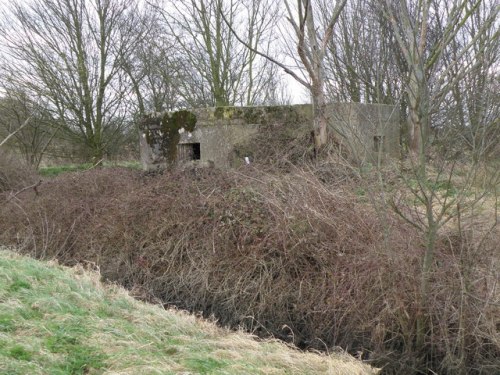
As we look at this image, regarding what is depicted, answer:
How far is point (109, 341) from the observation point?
359cm

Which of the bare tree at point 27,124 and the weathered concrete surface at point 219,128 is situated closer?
the weathered concrete surface at point 219,128

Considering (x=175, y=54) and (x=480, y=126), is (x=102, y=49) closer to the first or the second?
(x=175, y=54)

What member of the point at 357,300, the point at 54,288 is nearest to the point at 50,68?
the point at 54,288

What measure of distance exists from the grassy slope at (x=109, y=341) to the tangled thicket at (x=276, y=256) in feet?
2.85

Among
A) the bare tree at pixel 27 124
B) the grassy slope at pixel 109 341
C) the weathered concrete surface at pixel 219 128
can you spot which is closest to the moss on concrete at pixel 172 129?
the weathered concrete surface at pixel 219 128

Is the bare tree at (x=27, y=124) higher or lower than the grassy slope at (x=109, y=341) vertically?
higher

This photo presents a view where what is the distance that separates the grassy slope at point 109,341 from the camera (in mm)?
3125

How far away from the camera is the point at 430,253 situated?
445 centimetres

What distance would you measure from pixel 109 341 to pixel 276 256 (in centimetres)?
340

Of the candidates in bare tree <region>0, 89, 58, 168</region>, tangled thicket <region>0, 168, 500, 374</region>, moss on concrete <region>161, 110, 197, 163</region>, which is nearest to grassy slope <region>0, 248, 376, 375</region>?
tangled thicket <region>0, 168, 500, 374</region>

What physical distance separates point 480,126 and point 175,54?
1328 cm

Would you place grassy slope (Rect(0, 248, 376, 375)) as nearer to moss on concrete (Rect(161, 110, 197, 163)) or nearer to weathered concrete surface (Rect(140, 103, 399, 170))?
weathered concrete surface (Rect(140, 103, 399, 170))

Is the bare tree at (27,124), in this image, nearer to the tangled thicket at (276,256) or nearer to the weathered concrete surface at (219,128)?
the tangled thicket at (276,256)

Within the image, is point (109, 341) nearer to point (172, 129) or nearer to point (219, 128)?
point (219, 128)
